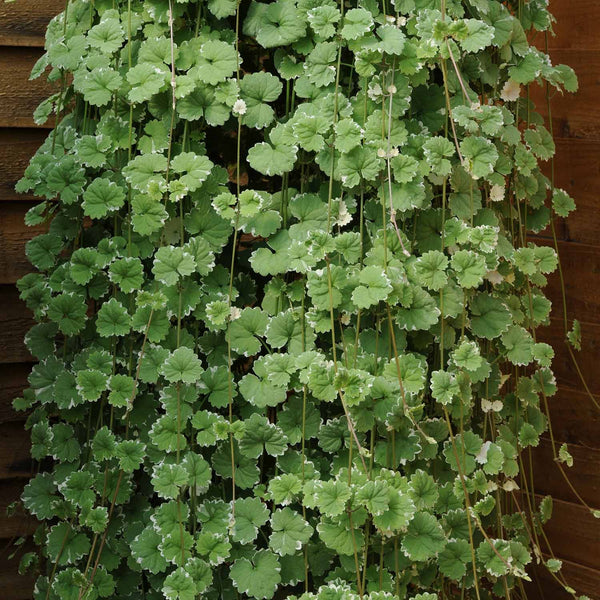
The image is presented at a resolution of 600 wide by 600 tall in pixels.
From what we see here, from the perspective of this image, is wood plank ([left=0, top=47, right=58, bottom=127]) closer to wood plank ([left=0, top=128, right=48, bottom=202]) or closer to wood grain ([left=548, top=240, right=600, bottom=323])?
wood plank ([left=0, top=128, right=48, bottom=202])

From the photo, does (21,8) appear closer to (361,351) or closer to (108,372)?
(108,372)

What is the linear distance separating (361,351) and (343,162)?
10.5 inches

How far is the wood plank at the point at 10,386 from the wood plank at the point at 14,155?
1.16 feet

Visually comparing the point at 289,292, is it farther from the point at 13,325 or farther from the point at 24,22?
the point at 24,22

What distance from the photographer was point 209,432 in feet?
4.04

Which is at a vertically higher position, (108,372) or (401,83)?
(401,83)

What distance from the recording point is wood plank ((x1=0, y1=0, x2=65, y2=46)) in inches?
68.2

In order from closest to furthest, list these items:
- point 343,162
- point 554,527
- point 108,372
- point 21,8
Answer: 1. point 343,162
2. point 108,372
3. point 21,8
4. point 554,527

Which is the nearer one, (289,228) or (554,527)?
(289,228)

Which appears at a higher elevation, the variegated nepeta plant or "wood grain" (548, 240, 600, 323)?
the variegated nepeta plant

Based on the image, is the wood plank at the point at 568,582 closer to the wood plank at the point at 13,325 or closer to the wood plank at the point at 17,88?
the wood plank at the point at 13,325

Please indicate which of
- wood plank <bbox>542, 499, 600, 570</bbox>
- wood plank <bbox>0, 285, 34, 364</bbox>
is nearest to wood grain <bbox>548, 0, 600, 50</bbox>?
wood plank <bbox>542, 499, 600, 570</bbox>

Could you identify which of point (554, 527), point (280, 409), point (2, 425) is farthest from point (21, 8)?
point (554, 527)

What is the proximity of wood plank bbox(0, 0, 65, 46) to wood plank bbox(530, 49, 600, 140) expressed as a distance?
3.48ft
